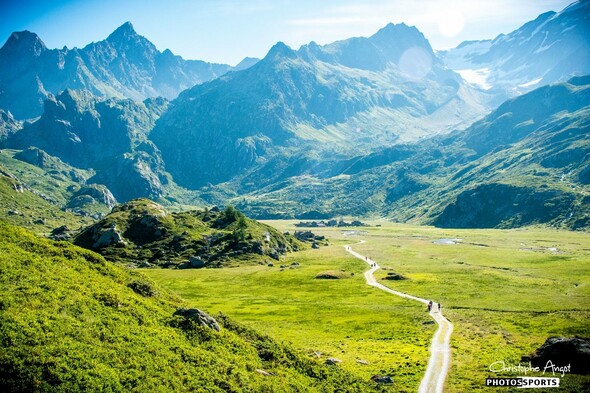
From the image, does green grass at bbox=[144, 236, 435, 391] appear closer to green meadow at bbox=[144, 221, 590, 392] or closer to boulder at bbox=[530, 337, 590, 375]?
green meadow at bbox=[144, 221, 590, 392]

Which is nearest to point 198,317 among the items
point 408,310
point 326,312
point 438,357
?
point 438,357

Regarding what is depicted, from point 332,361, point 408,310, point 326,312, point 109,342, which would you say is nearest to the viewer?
point 109,342

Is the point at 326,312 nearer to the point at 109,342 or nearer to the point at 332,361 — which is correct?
the point at 332,361

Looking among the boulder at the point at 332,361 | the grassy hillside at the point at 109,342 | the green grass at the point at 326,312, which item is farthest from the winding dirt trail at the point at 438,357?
the boulder at the point at 332,361

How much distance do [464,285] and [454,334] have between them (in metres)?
66.8

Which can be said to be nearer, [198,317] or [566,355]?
[198,317]

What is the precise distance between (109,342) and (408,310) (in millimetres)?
85358

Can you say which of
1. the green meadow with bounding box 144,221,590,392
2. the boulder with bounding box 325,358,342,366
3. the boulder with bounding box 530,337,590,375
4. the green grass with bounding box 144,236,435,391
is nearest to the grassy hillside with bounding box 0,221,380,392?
the boulder with bounding box 325,358,342,366

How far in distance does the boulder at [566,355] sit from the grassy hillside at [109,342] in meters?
28.2

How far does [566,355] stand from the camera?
189ft

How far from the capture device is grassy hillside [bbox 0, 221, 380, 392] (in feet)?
101

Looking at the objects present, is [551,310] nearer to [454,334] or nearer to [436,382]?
[454,334]

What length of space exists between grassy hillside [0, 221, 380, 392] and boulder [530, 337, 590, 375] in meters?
28.2

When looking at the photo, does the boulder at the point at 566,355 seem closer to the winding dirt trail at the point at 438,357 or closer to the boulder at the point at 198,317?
the winding dirt trail at the point at 438,357
